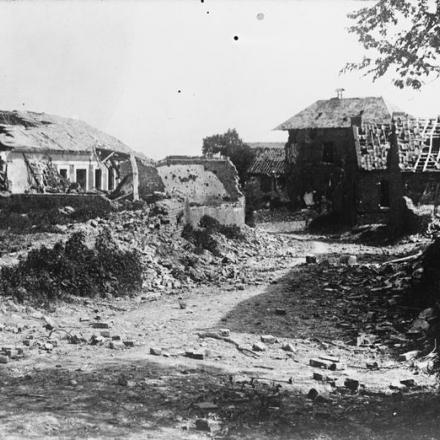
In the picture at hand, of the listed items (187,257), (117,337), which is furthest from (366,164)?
(117,337)

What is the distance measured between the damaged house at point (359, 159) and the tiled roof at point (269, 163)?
595cm

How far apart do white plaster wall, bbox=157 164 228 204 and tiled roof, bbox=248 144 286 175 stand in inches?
913

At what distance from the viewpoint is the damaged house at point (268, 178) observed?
45125mm

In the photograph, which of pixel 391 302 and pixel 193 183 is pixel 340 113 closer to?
pixel 193 183

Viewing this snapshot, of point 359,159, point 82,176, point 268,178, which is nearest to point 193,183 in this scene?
point 359,159

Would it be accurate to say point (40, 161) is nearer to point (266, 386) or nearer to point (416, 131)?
point (416, 131)

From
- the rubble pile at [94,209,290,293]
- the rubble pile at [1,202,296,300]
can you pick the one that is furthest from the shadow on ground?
the rubble pile at [94,209,290,293]

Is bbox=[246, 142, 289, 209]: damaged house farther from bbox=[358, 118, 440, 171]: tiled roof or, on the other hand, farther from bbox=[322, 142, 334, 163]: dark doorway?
bbox=[358, 118, 440, 171]: tiled roof

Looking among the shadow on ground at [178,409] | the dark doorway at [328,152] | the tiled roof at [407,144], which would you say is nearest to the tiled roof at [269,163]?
the dark doorway at [328,152]

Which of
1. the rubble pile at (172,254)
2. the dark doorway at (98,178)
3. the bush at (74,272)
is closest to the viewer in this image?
the bush at (74,272)

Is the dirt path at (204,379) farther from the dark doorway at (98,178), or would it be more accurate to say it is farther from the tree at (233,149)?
the tree at (233,149)

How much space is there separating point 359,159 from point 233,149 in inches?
1026

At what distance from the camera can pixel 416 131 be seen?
29.3 m

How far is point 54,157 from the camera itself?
102 feet
